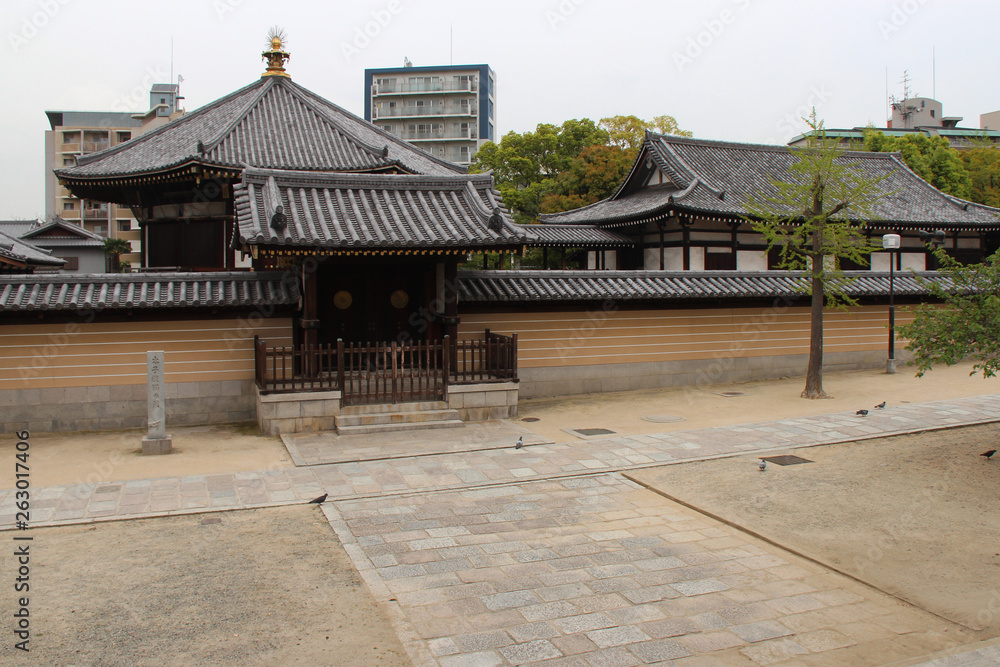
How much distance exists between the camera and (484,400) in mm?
14016

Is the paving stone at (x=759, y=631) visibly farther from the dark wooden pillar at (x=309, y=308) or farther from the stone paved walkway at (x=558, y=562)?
the dark wooden pillar at (x=309, y=308)

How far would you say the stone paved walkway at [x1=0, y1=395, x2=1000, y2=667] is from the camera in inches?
225

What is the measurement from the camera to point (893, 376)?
18.5 m

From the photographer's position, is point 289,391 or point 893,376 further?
point 893,376

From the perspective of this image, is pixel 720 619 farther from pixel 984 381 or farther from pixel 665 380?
pixel 984 381

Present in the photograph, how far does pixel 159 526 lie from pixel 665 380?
479 inches

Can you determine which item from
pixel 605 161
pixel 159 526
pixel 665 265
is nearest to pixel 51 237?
pixel 605 161

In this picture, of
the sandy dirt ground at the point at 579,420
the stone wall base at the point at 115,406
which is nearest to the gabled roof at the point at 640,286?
the sandy dirt ground at the point at 579,420

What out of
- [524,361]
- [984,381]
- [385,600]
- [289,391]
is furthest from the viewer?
[984,381]

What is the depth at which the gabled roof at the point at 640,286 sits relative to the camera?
15773 millimetres

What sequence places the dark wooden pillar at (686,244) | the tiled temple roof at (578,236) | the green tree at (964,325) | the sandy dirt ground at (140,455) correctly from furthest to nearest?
the tiled temple roof at (578,236) < the dark wooden pillar at (686,244) < the sandy dirt ground at (140,455) < the green tree at (964,325)

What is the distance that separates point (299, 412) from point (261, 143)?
9.69 metres

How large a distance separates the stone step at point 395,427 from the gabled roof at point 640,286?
298cm

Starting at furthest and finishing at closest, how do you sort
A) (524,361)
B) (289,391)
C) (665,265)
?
1. (665,265)
2. (524,361)
3. (289,391)
